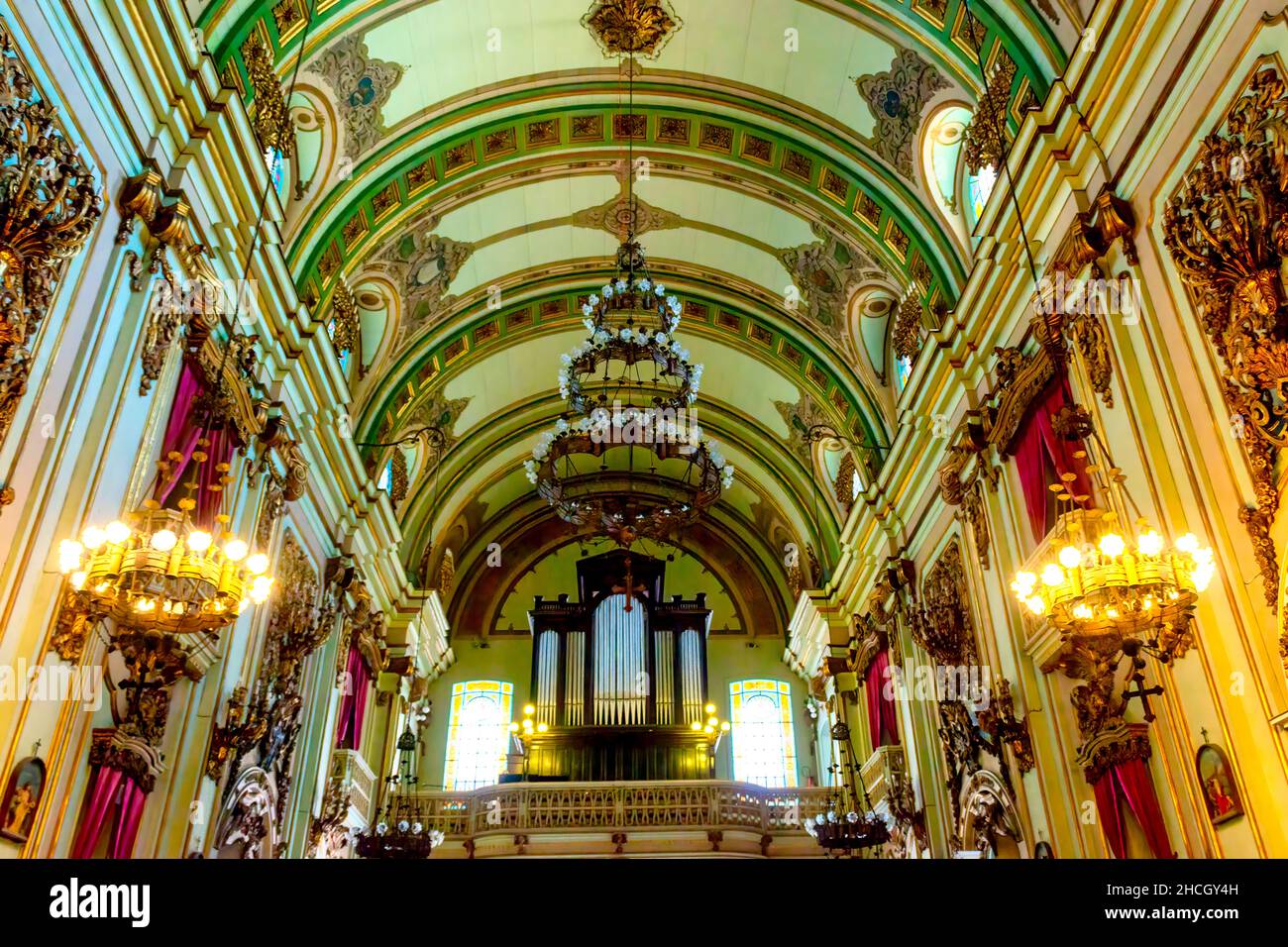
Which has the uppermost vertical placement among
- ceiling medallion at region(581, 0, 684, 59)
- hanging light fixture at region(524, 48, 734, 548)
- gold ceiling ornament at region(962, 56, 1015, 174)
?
ceiling medallion at region(581, 0, 684, 59)

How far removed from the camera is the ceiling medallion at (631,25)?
38.1 ft

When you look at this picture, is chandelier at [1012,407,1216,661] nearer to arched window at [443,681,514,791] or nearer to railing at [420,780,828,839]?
railing at [420,780,828,839]

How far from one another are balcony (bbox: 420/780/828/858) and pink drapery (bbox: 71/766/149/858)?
8.18m

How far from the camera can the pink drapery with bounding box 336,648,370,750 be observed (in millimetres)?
13997

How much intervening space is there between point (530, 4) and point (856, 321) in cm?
642

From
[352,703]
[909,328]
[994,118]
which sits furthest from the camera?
[352,703]

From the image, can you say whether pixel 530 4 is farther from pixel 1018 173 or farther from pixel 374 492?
pixel 374 492

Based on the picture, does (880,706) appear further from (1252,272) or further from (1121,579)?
(1252,272)

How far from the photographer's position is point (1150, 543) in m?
5.77

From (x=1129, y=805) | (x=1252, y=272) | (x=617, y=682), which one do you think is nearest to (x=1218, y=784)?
(x=1129, y=805)

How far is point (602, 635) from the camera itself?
20109mm

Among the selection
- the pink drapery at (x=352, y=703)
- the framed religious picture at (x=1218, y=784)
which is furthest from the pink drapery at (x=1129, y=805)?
the pink drapery at (x=352, y=703)

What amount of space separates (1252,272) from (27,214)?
746cm

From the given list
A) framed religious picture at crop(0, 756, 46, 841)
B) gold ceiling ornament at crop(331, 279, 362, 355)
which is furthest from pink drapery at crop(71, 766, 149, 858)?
gold ceiling ornament at crop(331, 279, 362, 355)
